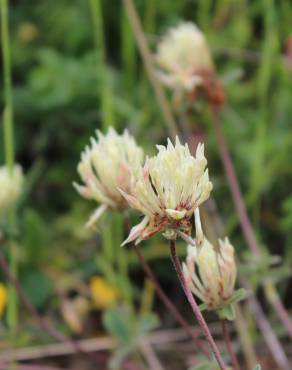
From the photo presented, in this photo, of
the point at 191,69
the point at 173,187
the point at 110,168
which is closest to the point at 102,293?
the point at 191,69

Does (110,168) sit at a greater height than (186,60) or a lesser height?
lesser

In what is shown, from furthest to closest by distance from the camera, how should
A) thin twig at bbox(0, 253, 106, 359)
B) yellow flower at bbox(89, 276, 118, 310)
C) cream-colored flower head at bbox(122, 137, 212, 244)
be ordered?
yellow flower at bbox(89, 276, 118, 310) → thin twig at bbox(0, 253, 106, 359) → cream-colored flower head at bbox(122, 137, 212, 244)

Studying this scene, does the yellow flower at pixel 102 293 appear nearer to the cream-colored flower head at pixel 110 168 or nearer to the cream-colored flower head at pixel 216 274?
the cream-colored flower head at pixel 110 168

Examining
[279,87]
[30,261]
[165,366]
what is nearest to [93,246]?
[30,261]

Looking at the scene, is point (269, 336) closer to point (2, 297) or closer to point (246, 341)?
point (246, 341)

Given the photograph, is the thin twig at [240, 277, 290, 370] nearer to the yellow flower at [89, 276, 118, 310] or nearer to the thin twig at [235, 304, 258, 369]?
the thin twig at [235, 304, 258, 369]

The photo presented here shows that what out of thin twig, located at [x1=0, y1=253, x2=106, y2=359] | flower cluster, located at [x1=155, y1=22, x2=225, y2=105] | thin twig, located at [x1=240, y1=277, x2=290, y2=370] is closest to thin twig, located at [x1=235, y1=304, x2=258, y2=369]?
thin twig, located at [x1=240, y1=277, x2=290, y2=370]

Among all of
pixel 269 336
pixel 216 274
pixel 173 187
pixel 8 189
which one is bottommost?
pixel 269 336
